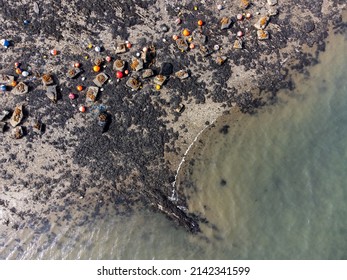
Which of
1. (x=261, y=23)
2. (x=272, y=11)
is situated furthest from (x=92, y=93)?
(x=272, y=11)

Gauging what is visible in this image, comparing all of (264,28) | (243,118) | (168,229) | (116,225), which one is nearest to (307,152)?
(243,118)

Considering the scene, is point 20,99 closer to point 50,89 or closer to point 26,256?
point 50,89

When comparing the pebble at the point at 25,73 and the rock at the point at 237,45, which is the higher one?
the rock at the point at 237,45

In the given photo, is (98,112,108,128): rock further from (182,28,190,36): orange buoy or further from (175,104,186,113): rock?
(182,28,190,36): orange buoy

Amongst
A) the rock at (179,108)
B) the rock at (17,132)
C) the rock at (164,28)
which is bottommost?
the rock at (17,132)

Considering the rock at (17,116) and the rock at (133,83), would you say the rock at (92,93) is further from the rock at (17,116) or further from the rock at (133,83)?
the rock at (17,116)

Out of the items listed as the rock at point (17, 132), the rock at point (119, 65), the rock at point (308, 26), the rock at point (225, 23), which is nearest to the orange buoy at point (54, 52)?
the rock at point (119, 65)
